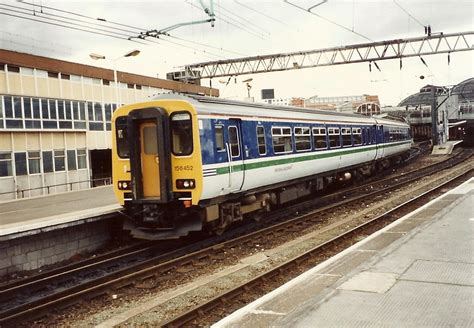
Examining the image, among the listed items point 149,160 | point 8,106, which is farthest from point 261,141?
point 8,106

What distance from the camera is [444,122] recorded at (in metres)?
53.4

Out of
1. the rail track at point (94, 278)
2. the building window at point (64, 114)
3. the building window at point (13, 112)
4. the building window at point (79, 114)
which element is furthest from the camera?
the building window at point (79, 114)

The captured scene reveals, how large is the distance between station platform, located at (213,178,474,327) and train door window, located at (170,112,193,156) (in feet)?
14.1

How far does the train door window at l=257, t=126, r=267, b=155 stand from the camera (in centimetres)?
1306

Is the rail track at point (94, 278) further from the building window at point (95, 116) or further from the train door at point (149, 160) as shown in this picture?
the building window at point (95, 116)

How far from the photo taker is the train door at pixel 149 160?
11.1m

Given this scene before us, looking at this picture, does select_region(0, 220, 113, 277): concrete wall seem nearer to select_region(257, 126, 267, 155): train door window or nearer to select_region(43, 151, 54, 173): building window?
select_region(257, 126, 267, 155): train door window

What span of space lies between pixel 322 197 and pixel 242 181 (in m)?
7.92

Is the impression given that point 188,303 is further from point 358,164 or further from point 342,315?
point 358,164

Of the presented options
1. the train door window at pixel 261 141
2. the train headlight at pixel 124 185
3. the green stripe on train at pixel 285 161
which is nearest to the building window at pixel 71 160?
the green stripe on train at pixel 285 161

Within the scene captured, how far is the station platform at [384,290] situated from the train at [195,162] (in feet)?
12.2

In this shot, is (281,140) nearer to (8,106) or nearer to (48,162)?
(8,106)

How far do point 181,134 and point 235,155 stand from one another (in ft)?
5.64

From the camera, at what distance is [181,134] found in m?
10.8
